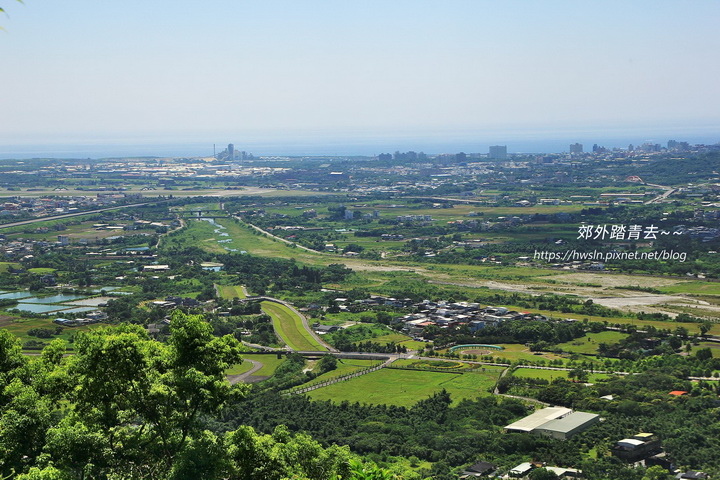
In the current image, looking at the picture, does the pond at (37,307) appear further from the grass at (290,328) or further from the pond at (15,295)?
the grass at (290,328)

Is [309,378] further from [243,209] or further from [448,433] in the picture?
[243,209]

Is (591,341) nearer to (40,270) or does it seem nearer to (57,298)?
(57,298)

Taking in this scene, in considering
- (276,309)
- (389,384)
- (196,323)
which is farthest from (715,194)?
(196,323)

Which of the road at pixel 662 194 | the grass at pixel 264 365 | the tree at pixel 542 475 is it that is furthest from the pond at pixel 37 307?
the road at pixel 662 194

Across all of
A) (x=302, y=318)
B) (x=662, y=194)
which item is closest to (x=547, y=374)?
(x=302, y=318)

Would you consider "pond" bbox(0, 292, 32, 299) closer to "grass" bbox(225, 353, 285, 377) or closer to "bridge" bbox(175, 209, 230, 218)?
"grass" bbox(225, 353, 285, 377)

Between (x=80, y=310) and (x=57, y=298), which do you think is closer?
(x=80, y=310)
